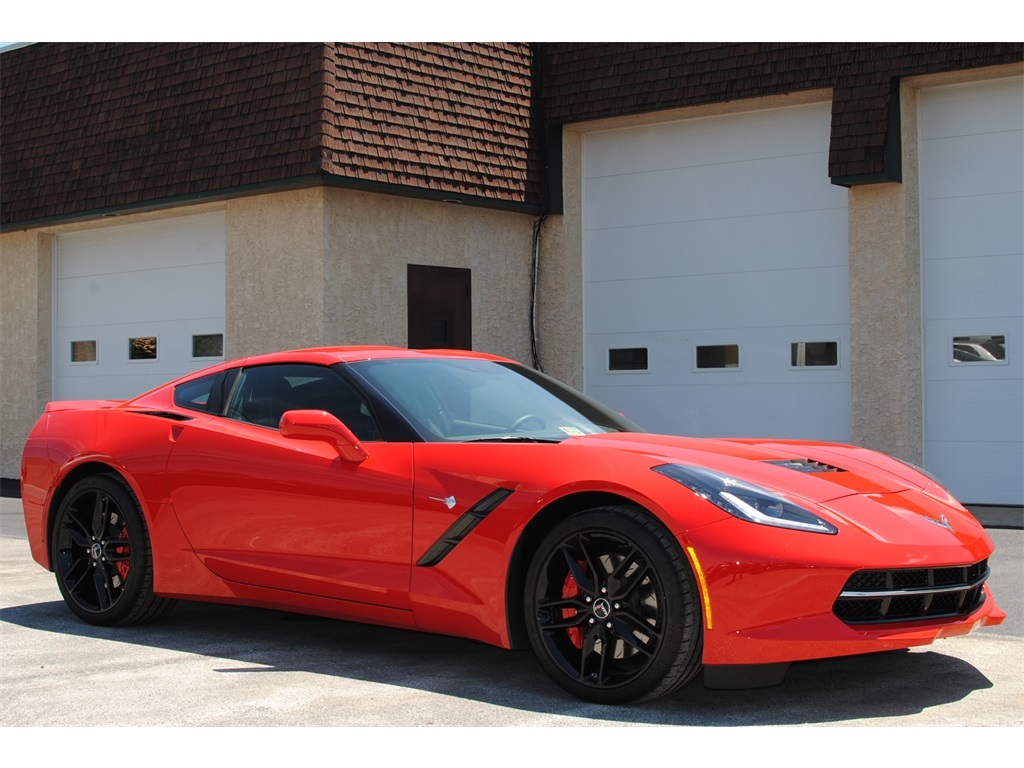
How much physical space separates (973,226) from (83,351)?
10747 mm

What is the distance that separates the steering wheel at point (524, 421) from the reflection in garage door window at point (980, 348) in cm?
836

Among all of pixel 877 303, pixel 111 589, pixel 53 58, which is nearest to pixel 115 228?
pixel 53 58

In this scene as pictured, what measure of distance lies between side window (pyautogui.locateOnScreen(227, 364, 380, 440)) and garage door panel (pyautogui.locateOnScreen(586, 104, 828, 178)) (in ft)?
29.4

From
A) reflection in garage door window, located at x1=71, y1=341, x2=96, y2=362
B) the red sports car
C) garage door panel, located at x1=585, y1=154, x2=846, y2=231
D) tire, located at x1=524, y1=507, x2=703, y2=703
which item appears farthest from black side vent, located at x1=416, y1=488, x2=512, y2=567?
reflection in garage door window, located at x1=71, y1=341, x2=96, y2=362

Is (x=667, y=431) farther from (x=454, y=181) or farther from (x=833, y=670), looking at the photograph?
(x=833, y=670)

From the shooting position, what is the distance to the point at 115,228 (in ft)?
51.7

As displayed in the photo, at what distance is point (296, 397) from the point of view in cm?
573

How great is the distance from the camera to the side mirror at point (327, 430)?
517 cm

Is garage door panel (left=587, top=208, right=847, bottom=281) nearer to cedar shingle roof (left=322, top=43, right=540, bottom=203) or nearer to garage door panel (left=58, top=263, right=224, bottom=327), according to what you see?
cedar shingle roof (left=322, top=43, right=540, bottom=203)

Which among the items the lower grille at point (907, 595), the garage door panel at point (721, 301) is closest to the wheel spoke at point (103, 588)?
the lower grille at point (907, 595)

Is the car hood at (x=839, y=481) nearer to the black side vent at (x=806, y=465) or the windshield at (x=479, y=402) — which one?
the black side vent at (x=806, y=465)

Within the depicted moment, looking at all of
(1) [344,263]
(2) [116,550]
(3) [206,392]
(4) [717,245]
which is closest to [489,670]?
(3) [206,392]

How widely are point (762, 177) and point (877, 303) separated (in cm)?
199

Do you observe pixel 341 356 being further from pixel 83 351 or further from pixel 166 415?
pixel 83 351
